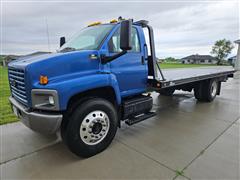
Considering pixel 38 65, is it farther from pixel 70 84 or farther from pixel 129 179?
pixel 129 179

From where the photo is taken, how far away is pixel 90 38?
9.93ft

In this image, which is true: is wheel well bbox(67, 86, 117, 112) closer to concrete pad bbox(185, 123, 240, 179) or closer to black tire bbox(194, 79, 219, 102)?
concrete pad bbox(185, 123, 240, 179)

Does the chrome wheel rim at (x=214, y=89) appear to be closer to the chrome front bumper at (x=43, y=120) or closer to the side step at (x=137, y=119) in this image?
the side step at (x=137, y=119)

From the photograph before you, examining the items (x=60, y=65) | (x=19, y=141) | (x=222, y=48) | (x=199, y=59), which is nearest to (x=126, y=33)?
(x=60, y=65)

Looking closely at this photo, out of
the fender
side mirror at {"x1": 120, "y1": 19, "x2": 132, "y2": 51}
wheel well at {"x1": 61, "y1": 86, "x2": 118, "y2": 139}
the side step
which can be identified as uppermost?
side mirror at {"x1": 120, "y1": 19, "x2": 132, "y2": 51}

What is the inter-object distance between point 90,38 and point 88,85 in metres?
1.07

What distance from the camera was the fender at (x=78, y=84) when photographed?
7.24 feet

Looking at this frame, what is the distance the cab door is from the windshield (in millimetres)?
192

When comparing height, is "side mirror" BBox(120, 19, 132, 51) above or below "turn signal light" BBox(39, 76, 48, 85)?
above

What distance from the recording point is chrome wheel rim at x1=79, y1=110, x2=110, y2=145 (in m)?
2.54

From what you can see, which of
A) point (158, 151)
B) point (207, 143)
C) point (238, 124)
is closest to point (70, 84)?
point (158, 151)

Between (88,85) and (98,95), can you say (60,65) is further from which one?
(98,95)

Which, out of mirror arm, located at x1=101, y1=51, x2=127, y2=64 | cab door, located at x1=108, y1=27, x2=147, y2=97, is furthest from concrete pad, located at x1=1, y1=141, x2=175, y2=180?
mirror arm, located at x1=101, y1=51, x2=127, y2=64

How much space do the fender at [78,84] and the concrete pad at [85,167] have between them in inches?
35.3
